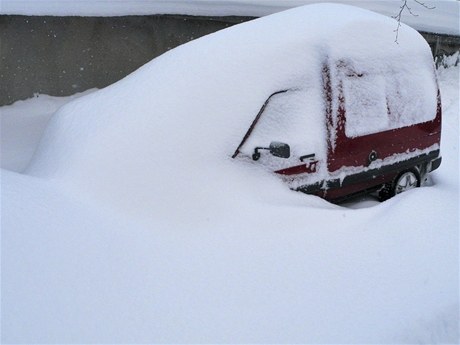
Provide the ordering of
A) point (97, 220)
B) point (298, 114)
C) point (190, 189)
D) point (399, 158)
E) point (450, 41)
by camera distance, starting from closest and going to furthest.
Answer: point (97, 220) → point (190, 189) → point (298, 114) → point (399, 158) → point (450, 41)

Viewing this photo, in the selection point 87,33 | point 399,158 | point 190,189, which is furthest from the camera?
point 87,33

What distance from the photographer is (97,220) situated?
3127 millimetres

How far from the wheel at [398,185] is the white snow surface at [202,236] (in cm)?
54

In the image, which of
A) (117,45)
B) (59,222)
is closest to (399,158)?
(59,222)

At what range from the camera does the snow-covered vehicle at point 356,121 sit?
12.5 ft

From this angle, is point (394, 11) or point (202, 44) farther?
point (394, 11)

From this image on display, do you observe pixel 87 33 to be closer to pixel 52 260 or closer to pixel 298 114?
pixel 298 114

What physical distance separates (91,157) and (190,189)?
729 mm

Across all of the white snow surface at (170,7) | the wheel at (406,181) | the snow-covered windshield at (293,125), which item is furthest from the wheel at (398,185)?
A: the white snow surface at (170,7)

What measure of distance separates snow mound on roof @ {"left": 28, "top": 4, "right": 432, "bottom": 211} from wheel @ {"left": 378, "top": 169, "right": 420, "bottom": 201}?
45.2 inches

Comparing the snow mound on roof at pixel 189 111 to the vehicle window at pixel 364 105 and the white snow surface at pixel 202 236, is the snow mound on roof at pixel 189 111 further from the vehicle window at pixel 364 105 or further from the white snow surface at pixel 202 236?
the vehicle window at pixel 364 105

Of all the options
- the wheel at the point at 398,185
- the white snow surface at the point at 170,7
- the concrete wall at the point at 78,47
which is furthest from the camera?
the concrete wall at the point at 78,47

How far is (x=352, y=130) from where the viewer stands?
4145mm

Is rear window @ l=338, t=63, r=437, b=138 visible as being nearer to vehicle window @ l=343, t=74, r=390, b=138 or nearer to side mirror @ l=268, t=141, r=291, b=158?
vehicle window @ l=343, t=74, r=390, b=138
